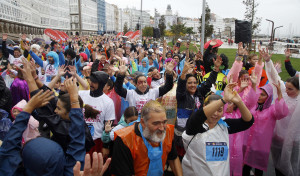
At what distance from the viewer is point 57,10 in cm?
6838

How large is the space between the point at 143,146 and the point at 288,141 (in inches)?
86.3

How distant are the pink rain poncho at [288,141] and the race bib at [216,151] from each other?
4.24 ft

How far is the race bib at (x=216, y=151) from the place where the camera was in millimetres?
2293

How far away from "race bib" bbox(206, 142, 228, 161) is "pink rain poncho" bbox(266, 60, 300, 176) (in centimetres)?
129

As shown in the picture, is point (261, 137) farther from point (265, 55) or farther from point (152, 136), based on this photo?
point (152, 136)

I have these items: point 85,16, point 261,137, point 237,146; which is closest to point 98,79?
point 237,146

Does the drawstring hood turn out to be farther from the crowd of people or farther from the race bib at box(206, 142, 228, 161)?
the race bib at box(206, 142, 228, 161)

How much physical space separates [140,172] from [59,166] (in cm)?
76

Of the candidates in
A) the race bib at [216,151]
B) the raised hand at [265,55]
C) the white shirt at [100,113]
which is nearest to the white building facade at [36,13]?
the white shirt at [100,113]

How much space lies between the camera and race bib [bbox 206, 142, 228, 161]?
2.29 m

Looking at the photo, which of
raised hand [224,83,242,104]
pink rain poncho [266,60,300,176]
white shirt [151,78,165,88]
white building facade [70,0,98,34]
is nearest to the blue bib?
raised hand [224,83,242,104]

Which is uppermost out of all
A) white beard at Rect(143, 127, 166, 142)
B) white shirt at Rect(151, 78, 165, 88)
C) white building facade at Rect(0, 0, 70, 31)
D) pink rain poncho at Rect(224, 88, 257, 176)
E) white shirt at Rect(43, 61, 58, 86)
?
white building facade at Rect(0, 0, 70, 31)

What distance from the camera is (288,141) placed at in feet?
10.1

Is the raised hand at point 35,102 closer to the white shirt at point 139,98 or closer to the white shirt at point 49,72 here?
the white shirt at point 139,98
